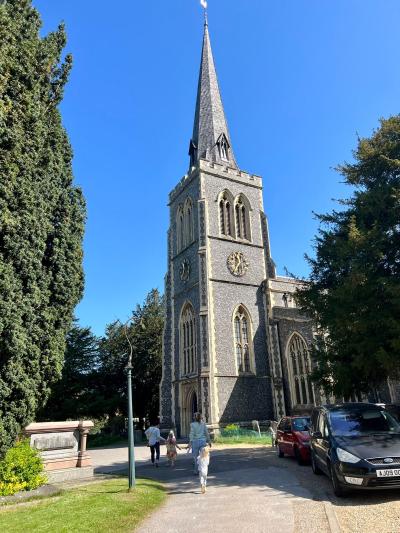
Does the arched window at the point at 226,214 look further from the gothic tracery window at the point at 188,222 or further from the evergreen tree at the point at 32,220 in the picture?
the evergreen tree at the point at 32,220

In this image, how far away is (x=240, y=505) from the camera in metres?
6.80

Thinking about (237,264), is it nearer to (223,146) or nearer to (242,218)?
(242,218)

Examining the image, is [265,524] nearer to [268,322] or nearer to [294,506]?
[294,506]

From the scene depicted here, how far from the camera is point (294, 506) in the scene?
6414mm

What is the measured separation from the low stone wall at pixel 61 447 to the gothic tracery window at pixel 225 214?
1815cm

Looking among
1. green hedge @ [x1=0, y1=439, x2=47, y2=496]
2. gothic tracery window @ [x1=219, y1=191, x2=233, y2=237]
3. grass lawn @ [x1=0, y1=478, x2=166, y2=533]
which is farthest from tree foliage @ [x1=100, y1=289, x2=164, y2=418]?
grass lawn @ [x1=0, y1=478, x2=166, y2=533]

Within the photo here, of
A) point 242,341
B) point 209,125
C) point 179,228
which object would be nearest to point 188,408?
point 242,341

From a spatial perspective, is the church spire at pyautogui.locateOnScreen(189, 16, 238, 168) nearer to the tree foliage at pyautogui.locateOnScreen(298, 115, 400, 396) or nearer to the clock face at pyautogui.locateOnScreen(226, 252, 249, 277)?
the clock face at pyautogui.locateOnScreen(226, 252, 249, 277)

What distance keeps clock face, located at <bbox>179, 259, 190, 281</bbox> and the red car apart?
15.1 metres

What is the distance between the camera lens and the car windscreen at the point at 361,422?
24.6 feet

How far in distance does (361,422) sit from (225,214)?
21.4 m

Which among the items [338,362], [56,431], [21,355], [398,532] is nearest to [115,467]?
[56,431]

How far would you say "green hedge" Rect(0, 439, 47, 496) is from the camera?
8.39 m

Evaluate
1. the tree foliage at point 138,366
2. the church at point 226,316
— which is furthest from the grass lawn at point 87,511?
the tree foliage at point 138,366
